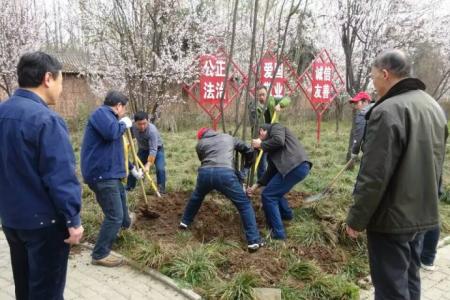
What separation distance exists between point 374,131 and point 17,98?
2115 mm

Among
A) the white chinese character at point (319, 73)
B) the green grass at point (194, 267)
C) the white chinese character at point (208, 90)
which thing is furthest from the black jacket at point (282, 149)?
the white chinese character at point (319, 73)

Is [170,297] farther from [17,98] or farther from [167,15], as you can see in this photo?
[167,15]

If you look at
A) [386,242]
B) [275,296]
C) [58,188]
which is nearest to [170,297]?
[275,296]

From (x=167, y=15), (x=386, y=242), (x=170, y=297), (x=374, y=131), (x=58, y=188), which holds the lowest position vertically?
(x=170, y=297)

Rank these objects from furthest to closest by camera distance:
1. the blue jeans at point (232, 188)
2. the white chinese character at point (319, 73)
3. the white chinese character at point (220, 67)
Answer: the white chinese character at point (319, 73) → the white chinese character at point (220, 67) → the blue jeans at point (232, 188)

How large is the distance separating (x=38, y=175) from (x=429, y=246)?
3665 mm

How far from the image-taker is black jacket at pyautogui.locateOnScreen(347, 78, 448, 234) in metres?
2.43

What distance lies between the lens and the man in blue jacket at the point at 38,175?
2330mm

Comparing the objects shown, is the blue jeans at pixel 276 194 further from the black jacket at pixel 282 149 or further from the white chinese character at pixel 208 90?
the white chinese character at pixel 208 90

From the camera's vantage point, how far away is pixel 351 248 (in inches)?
183

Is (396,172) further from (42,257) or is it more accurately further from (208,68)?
(208,68)

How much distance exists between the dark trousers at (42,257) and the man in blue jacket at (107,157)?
1301mm

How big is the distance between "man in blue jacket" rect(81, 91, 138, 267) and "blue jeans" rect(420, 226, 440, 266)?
10.0 ft

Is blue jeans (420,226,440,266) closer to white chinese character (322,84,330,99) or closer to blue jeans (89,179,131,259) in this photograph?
blue jeans (89,179,131,259)
